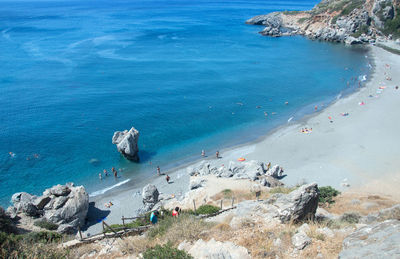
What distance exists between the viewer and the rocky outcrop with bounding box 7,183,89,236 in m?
24.4

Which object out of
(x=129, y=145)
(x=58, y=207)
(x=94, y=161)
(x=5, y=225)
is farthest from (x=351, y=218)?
(x=94, y=161)

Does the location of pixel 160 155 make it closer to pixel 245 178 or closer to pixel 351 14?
pixel 245 178

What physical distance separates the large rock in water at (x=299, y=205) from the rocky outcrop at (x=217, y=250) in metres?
3.44

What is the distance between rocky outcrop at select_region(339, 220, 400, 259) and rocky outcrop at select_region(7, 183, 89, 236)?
21534 millimetres

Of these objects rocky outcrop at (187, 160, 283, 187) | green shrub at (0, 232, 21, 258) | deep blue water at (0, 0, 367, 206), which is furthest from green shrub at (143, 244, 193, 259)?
deep blue water at (0, 0, 367, 206)

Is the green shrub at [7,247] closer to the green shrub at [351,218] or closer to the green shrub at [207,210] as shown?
the green shrub at [207,210]

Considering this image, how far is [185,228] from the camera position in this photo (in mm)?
12648

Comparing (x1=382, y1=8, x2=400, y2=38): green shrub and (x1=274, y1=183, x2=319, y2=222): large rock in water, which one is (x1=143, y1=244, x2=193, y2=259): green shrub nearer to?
(x1=274, y1=183, x2=319, y2=222): large rock in water

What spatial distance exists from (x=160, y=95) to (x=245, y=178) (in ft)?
102

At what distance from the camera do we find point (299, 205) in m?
13.2

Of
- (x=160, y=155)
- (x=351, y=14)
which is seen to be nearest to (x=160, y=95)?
(x=160, y=155)

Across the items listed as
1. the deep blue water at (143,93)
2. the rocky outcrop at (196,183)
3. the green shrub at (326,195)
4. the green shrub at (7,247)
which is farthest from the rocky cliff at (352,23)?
the green shrub at (7,247)

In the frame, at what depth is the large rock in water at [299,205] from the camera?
13.0 m

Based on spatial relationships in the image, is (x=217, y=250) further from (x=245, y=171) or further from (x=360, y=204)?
(x=245, y=171)
